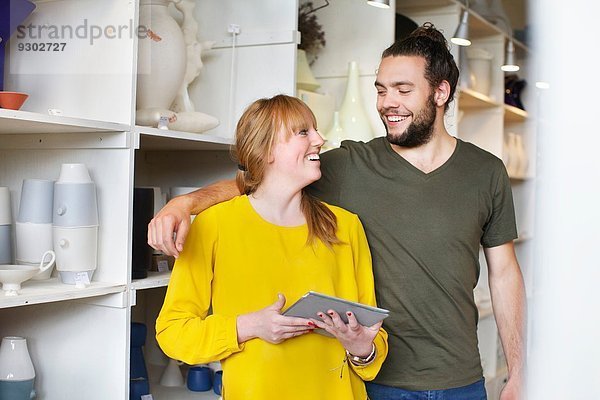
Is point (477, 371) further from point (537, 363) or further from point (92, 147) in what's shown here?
point (537, 363)

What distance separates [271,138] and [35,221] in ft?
1.68

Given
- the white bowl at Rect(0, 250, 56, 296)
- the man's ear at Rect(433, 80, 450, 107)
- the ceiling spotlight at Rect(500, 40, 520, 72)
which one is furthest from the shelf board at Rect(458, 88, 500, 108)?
the white bowl at Rect(0, 250, 56, 296)

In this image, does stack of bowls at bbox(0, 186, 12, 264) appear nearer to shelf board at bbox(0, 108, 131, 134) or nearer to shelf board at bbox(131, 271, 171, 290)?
shelf board at bbox(0, 108, 131, 134)

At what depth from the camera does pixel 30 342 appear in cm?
165

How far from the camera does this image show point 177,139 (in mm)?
1655

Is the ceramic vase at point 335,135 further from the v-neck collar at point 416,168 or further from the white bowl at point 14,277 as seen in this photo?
the white bowl at point 14,277

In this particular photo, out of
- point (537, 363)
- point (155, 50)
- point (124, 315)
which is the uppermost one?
point (155, 50)

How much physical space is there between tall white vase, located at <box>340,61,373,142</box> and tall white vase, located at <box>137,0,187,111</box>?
601 mm

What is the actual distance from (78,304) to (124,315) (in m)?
0.13

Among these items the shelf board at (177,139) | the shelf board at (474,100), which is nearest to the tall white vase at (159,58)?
the shelf board at (177,139)

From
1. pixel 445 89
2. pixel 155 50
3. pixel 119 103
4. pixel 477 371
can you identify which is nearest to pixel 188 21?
pixel 155 50

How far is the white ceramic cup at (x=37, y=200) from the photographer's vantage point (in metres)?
1.50

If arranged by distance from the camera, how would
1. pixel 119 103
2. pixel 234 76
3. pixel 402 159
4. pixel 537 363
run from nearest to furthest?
pixel 537 363 < pixel 119 103 < pixel 402 159 < pixel 234 76

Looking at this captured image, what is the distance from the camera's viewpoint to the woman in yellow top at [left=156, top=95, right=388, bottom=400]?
4.12 feet
